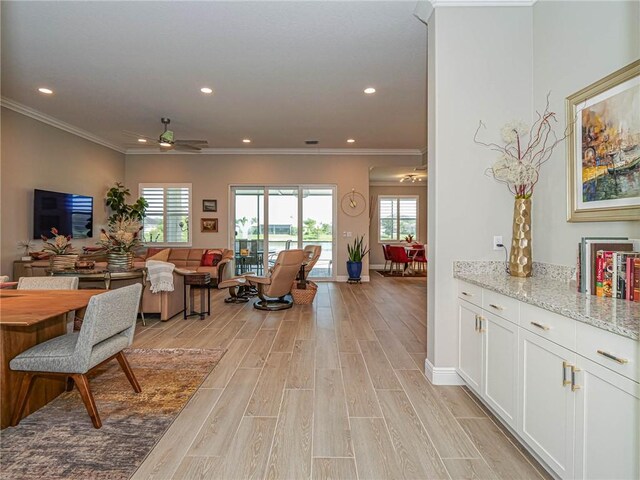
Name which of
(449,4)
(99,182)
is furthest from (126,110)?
(449,4)

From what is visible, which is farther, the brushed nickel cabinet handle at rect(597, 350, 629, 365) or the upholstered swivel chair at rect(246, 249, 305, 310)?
the upholstered swivel chair at rect(246, 249, 305, 310)

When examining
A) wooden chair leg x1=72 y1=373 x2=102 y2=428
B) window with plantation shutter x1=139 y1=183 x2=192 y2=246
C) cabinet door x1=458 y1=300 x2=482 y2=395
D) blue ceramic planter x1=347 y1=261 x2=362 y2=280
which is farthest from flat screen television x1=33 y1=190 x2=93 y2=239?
cabinet door x1=458 y1=300 x2=482 y2=395

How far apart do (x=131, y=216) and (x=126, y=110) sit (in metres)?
2.84

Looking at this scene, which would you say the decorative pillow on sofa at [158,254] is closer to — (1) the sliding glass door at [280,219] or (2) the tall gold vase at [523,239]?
Result: (1) the sliding glass door at [280,219]

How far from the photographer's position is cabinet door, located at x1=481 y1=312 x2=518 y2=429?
1.90 m

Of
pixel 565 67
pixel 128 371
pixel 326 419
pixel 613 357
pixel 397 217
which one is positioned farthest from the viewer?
pixel 397 217

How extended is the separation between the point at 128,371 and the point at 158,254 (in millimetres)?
5062

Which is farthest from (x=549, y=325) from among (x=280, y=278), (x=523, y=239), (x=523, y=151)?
Result: (x=280, y=278)

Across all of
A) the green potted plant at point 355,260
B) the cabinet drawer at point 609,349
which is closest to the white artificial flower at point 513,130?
the cabinet drawer at point 609,349

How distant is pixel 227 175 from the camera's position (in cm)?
815

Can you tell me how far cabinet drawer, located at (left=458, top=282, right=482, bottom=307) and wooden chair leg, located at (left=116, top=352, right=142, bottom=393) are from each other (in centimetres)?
253

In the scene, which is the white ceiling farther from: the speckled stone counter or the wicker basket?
the wicker basket

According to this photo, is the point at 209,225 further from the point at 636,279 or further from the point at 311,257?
the point at 636,279

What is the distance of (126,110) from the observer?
18.2 ft
